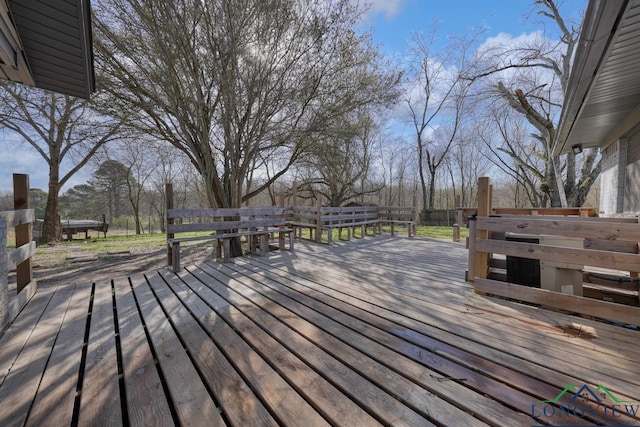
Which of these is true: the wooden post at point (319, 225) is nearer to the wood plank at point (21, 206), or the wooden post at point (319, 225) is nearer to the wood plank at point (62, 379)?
the wood plank at point (62, 379)

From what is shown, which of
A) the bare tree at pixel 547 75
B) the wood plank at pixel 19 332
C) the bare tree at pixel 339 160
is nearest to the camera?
the wood plank at pixel 19 332

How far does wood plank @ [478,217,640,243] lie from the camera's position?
2.23m

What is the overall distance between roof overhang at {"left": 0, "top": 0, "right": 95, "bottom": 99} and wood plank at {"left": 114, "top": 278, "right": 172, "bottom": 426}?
3.01 metres

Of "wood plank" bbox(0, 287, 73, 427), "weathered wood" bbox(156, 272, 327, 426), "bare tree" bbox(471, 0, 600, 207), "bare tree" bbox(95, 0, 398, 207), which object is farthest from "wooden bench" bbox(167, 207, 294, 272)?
"bare tree" bbox(471, 0, 600, 207)

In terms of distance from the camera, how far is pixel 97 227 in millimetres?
14617

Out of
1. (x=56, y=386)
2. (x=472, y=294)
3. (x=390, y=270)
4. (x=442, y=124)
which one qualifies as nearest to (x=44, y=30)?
(x=56, y=386)

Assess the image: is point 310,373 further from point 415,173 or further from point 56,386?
point 415,173

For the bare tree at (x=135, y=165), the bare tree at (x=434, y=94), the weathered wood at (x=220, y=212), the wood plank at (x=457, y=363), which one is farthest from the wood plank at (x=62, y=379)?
the bare tree at (x=434, y=94)

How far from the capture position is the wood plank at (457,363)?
1.42 m

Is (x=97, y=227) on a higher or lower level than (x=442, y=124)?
lower

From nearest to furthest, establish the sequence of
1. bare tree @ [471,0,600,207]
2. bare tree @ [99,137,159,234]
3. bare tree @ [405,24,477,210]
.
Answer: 1. bare tree @ [471,0,600,207]
2. bare tree @ [99,137,159,234]
3. bare tree @ [405,24,477,210]

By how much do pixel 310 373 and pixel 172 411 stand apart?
0.74 meters

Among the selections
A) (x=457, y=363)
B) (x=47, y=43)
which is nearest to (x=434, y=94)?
(x=47, y=43)
